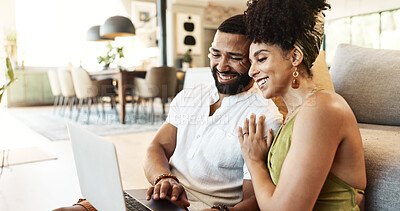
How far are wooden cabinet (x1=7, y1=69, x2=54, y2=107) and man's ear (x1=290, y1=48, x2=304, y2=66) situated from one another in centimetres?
762

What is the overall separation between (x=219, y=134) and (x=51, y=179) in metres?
1.71

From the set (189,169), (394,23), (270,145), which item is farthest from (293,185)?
(394,23)

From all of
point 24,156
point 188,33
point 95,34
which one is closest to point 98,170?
point 24,156

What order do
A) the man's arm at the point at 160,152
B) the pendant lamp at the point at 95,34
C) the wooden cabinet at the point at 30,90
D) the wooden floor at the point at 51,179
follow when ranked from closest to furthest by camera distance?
the man's arm at the point at 160,152 < the wooden floor at the point at 51,179 < the pendant lamp at the point at 95,34 < the wooden cabinet at the point at 30,90

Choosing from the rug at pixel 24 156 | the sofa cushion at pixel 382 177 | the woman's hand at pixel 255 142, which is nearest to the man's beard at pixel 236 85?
the woman's hand at pixel 255 142

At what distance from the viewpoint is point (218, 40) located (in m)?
1.00

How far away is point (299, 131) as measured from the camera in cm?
66

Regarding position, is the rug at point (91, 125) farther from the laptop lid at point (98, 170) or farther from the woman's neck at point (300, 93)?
the woman's neck at point (300, 93)

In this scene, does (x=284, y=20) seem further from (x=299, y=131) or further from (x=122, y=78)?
(x=122, y=78)

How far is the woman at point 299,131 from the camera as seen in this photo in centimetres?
65

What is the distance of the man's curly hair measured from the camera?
28.4 inches

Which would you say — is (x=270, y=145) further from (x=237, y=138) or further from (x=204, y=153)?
(x=204, y=153)

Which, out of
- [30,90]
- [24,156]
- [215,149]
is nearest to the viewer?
[215,149]

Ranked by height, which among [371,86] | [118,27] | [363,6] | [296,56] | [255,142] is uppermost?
[363,6]
